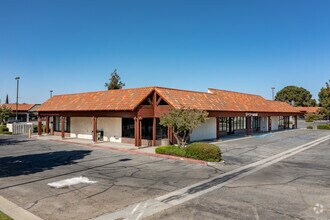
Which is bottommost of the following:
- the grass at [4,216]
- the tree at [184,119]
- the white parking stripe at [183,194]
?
the white parking stripe at [183,194]

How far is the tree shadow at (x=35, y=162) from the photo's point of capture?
1447 centimetres

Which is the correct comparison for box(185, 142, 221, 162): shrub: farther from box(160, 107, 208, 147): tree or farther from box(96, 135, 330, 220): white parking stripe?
box(160, 107, 208, 147): tree

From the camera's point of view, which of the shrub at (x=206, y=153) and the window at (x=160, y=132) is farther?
the window at (x=160, y=132)

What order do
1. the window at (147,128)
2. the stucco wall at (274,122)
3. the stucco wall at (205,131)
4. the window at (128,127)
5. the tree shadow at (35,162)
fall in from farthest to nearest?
the stucco wall at (274,122)
the stucco wall at (205,131)
the window at (128,127)
the window at (147,128)
the tree shadow at (35,162)

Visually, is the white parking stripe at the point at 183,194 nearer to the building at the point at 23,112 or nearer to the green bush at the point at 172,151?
the green bush at the point at 172,151

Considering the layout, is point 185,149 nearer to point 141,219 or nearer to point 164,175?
point 164,175

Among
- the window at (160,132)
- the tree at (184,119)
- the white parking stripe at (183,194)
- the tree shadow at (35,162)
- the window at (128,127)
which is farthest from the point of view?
the window at (128,127)

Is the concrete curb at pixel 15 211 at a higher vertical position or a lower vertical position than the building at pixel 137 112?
lower

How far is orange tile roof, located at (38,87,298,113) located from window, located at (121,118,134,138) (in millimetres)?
1893

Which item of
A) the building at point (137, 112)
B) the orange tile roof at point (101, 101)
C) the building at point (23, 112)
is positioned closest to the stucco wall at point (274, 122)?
the building at point (137, 112)

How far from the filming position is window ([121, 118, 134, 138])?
25872 millimetres

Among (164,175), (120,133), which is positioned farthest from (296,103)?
(164,175)

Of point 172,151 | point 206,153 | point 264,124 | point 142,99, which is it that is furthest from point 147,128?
point 264,124

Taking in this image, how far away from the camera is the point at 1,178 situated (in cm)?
1276
